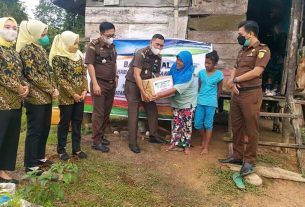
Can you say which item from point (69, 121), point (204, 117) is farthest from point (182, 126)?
point (69, 121)

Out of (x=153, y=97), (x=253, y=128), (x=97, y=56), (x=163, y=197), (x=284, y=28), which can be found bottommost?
(x=163, y=197)

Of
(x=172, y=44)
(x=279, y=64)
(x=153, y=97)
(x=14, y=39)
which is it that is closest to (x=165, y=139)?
(x=153, y=97)

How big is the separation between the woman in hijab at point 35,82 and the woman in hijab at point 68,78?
232 millimetres

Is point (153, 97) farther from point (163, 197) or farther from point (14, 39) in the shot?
point (14, 39)

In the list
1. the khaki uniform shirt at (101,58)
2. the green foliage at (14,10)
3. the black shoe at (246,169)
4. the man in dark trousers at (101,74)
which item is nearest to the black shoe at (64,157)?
the man in dark trousers at (101,74)

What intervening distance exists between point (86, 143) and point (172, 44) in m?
2.25

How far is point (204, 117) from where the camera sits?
5.46 m

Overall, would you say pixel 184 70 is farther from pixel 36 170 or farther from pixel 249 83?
pixel 36 170

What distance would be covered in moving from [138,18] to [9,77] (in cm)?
359

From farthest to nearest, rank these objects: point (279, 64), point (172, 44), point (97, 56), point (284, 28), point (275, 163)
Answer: point (284, 28)
point (279, 64)
point (172, 44)
point (275, 163)
point (97, 56)

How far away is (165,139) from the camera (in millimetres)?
6062

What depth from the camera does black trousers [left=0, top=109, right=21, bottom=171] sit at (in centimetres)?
378

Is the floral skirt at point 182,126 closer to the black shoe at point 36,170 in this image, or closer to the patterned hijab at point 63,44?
the patterned hijab at point 63,44

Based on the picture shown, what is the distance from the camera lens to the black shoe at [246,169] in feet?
15.4
